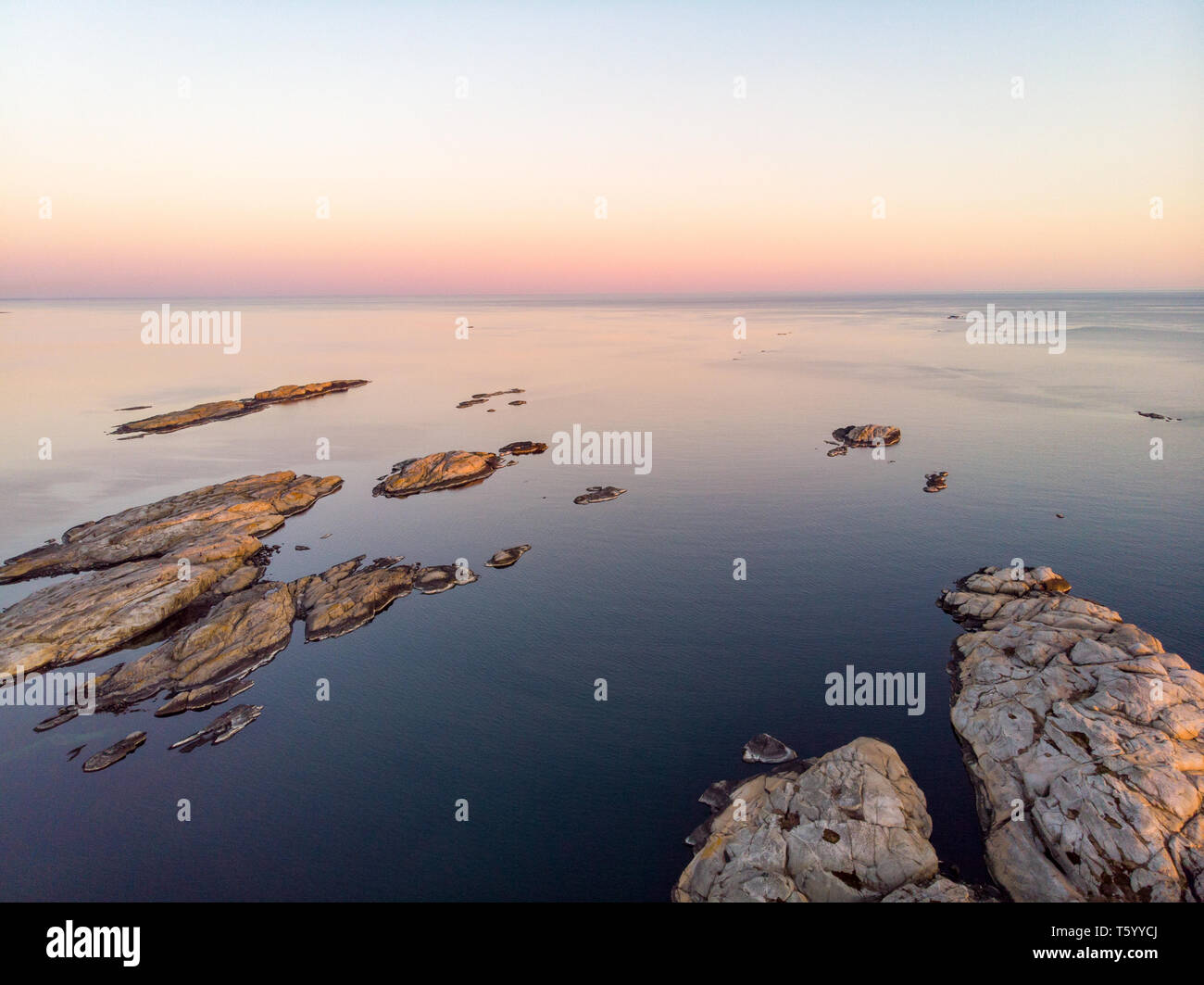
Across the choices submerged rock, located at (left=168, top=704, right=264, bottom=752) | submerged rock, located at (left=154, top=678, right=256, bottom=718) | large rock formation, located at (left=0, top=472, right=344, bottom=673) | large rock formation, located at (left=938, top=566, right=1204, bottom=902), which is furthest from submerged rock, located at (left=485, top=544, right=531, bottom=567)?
large rock formation, located at (left=938, top=566, right=1204, bottom=902)

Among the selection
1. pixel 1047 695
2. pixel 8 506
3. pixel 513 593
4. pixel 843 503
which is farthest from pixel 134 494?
pixel 1047 695

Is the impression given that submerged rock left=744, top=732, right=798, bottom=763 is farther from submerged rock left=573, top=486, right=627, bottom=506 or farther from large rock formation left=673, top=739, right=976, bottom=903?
submerged rock left=573, top=486, right=627, bottom=506

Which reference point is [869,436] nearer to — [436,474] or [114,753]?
[436,474]

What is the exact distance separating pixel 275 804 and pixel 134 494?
4342 cm

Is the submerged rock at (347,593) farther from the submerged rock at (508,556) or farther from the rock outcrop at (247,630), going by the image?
the submerged rock at (508,556)

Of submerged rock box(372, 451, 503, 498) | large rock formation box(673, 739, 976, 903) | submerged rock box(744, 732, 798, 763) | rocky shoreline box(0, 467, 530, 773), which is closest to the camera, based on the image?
large rock formation box(673, 739, 976, 903)

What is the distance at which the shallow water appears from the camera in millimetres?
23109

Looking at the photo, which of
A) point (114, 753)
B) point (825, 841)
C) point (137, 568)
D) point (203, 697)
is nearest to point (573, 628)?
point (825, 841)

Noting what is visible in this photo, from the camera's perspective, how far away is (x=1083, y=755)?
21172mm

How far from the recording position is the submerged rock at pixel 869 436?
219 ft

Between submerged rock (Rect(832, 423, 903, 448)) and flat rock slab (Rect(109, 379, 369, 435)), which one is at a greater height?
flat rock slab (Rect(109, 379, 369, 435))

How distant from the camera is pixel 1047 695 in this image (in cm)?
2419

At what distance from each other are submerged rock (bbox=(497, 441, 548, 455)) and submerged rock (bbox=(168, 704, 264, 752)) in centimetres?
4240

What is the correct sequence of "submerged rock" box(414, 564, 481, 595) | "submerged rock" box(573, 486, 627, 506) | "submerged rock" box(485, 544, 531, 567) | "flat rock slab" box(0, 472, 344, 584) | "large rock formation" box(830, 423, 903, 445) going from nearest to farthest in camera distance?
"submerged rock" box(414, 564, 481, 595)
"flat rock slab" box(0, 472, 344, 584)
"submerged rock" box(485, 544, 531, 567)
"submerged rock" box(573, 486, 627, 506)
"large rock formation" box(830, 423, 903, 445)
